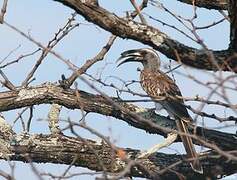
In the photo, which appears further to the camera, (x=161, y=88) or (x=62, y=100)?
(x=161, y=88)

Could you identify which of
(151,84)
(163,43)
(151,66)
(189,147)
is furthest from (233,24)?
(151,66)

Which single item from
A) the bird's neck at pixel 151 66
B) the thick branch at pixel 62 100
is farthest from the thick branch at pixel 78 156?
the bird's neck at pixel 151 66

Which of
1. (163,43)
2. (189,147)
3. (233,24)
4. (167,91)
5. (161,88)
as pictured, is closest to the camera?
(233,24)

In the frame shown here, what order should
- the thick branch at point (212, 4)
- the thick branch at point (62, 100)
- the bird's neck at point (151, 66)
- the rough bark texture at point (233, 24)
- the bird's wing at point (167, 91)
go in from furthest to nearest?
the bird's neck at point (151, 66), the bird's wing at point (167, 91), the thick branch at point (62, 100), the thick branch at point (212, 4), the rough bark texture at point (233, 24)

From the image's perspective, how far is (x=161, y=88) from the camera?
16.6 ft

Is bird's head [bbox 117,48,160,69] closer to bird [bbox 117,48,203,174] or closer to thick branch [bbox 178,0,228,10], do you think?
bird [bbox 117,48,203,174]

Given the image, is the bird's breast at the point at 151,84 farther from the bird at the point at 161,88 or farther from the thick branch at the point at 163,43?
the thick branch at the point at 163,43

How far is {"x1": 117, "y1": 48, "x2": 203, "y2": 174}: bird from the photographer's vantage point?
4.80 meters

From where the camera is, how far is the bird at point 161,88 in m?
4.80

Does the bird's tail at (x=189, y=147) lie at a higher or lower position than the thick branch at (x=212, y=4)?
lower

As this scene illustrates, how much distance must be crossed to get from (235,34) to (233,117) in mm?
541

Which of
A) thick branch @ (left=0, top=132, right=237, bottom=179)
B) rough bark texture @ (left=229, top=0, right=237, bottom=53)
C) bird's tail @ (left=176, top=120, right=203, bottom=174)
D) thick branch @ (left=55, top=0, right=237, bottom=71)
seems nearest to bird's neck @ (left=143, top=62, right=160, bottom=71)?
bird's tail @ (left=176, top=120, right=203, bottom=174)

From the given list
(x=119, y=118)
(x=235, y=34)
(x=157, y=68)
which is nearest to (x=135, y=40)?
(x=235, y=34)

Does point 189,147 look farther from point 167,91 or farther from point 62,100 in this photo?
point 62,100
